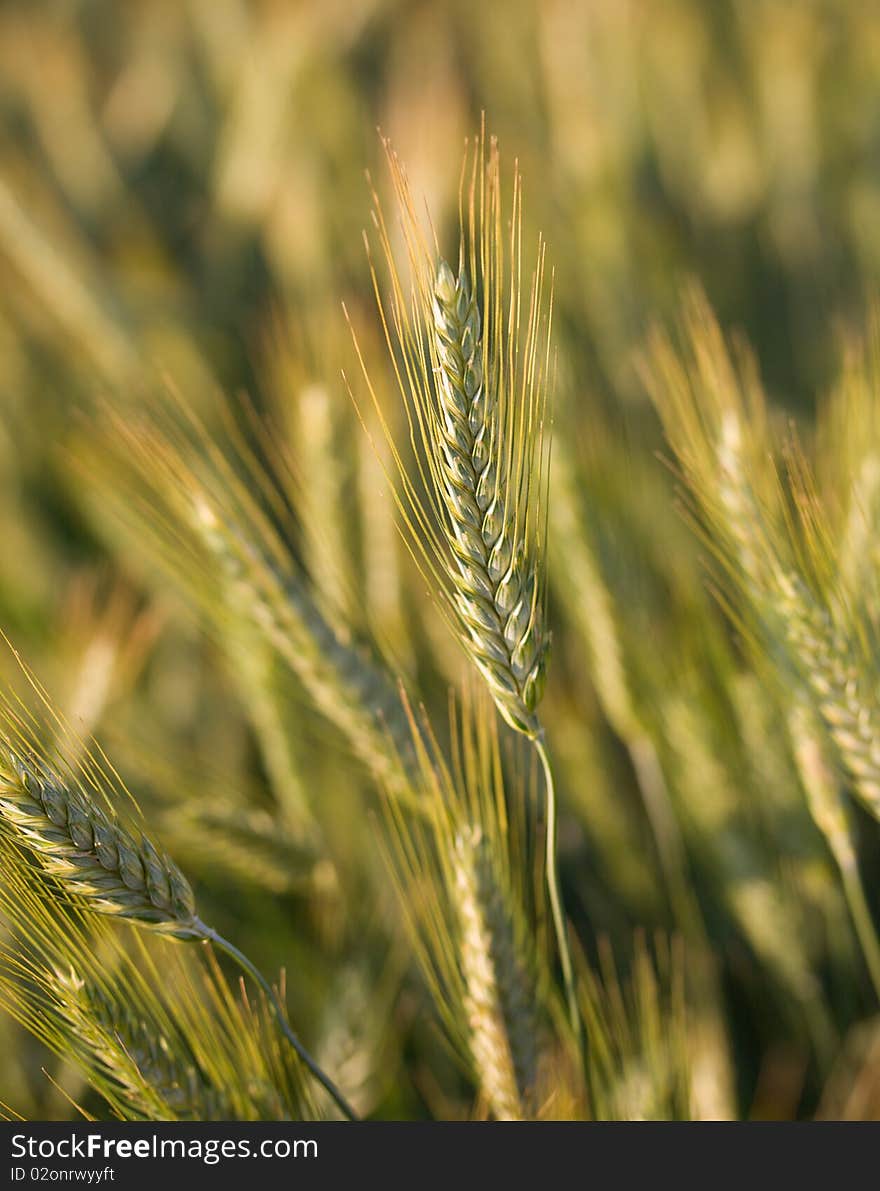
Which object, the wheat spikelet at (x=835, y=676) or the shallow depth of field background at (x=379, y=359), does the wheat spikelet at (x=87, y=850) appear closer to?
the shallow depth of field background at (x=379, y=359)

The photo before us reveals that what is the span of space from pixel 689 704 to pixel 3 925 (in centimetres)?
89

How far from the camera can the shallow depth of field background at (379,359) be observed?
4.24ft

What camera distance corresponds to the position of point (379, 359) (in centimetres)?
166

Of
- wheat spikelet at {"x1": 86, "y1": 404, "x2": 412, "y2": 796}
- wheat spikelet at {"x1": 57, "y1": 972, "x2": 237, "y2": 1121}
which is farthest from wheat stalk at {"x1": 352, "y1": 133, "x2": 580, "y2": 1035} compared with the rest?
wheat spikelet at {"x1": 57, "y1": 972, "x2": 237, "y2": 1121}

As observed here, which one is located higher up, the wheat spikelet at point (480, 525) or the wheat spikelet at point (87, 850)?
the wheat spikelet at point (480, 525)

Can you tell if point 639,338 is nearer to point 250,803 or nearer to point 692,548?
point 692,548

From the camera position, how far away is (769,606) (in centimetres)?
99

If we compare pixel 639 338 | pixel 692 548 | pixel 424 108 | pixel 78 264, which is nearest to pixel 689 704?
pixel 692 548

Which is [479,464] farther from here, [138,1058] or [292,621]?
[138,1058]

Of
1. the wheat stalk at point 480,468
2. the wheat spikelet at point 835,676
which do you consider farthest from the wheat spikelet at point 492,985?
the wheat spikelet at point 835,676

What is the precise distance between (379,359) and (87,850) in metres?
1.10

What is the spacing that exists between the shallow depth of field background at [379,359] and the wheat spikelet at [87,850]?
0.35 meters

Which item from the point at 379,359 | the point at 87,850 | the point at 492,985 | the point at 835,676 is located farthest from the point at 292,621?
the point at 379,359

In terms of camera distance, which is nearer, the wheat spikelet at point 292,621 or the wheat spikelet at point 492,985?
the wheat spikelet at point 492,985
